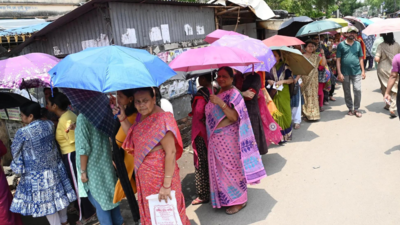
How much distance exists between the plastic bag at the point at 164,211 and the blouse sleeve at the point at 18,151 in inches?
64.3

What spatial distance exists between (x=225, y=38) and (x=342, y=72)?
362 centimetres

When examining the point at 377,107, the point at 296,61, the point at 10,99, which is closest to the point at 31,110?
the point at 10,99

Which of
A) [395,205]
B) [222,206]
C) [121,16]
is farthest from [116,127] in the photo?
[395,205]

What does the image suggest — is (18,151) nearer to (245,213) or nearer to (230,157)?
(230,157)

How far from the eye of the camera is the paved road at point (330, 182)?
11.1 feet

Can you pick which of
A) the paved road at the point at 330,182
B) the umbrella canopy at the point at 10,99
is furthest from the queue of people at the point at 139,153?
the umbrella canopy at the point at 10,99

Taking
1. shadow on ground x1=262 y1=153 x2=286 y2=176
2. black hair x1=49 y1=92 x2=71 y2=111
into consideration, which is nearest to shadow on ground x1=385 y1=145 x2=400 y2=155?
shadow on ground x1=262 y1=153 x2=286 y2=176

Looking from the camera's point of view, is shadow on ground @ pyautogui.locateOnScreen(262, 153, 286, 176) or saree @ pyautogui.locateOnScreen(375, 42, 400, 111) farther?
saree @ pyautogui.locateOnScreen(375, 42, 400, 111)

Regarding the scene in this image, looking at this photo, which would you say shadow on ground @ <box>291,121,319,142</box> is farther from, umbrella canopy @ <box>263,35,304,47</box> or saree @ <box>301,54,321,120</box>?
umbrella canopy @ <box>263,35,304,47</box>

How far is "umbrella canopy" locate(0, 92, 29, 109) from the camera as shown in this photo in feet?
12.7

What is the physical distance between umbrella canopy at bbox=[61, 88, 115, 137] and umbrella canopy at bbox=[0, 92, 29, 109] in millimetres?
1282

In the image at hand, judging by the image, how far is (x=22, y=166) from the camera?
3.41 m

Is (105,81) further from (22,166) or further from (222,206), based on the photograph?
(222,206)

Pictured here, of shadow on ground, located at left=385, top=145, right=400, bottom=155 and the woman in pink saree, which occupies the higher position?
the woman in pink saree
